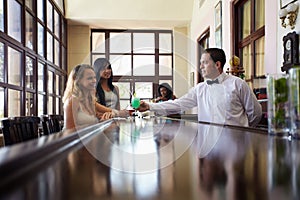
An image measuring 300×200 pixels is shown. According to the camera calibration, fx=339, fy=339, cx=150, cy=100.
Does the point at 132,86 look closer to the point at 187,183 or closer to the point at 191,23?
the point at 191,23

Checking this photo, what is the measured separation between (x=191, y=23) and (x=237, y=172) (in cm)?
816

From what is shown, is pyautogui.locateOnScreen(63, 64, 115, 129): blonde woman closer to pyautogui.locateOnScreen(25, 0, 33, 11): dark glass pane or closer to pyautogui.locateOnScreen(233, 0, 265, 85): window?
pyautogui.locateOnScreen(233, 0, 265, 85): window

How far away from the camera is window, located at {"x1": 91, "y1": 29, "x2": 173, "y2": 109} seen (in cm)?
901

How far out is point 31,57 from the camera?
5.36 meters

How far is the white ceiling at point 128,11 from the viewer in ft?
25.9

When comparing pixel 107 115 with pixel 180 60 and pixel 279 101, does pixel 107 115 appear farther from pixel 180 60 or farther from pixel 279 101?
pixel 180 60

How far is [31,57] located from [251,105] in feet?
13.1

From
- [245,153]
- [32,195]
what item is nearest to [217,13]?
[245,153]

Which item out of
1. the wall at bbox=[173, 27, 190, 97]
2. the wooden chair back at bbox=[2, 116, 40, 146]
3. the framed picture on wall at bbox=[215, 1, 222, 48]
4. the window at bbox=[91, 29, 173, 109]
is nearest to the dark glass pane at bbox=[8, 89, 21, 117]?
the wooden chair back at bbox=[2, 116, 40, 146]

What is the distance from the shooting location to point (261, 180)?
46 centimetres

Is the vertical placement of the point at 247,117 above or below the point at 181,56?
below

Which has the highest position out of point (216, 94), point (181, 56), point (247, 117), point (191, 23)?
point (191, 23)

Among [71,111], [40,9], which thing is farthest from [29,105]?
[71,111]

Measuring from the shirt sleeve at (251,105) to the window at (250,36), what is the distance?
6.32 ft
